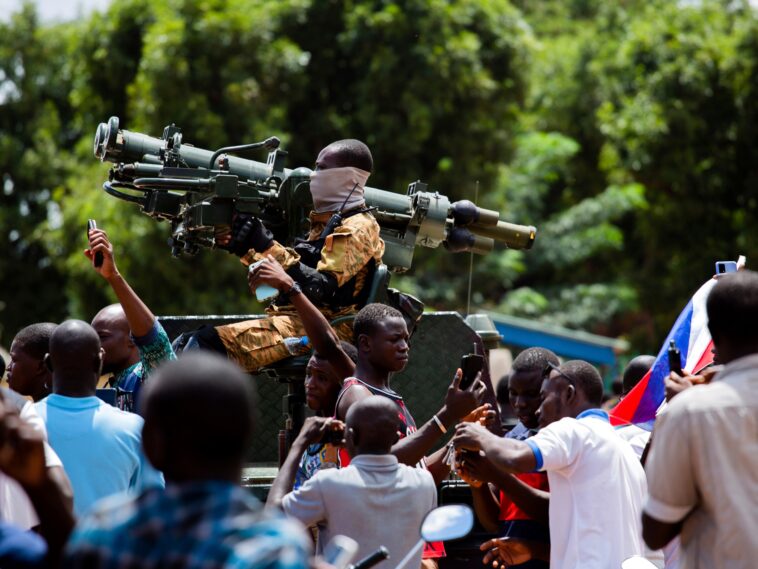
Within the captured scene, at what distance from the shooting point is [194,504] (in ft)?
8.79

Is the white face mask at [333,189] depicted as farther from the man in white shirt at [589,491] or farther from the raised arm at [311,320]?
the man in white shirt at [589,491]

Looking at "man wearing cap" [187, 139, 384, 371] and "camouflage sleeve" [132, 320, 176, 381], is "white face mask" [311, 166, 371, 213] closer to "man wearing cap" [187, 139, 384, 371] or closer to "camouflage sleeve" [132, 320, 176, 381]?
"man wearing cap" [187, 139, 384, 371]

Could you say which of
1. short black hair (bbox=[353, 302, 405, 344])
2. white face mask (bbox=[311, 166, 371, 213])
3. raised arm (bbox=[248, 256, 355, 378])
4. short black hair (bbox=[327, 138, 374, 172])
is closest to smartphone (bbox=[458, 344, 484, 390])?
short black hair (bbox=[353, 302, 405, 344])

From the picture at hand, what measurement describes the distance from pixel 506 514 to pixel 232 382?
333 centimetres

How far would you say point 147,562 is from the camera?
2.61 meters

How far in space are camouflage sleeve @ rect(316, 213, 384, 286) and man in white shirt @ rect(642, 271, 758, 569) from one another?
2.75m

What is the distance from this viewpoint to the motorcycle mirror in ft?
11.6

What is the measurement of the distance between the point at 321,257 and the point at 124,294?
4.03 feet

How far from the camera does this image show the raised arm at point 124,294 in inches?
222

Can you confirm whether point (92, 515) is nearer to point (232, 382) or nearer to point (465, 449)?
point (232, 382)

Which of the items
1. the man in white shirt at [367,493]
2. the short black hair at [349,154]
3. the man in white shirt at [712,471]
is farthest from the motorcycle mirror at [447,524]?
the short black hair at [349,154]

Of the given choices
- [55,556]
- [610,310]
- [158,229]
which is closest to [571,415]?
[55,556]

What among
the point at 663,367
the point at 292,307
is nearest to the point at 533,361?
the point at 663,367

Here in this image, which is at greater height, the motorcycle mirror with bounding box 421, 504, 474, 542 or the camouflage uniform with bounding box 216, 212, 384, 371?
the camouflage uniform with bounding box 216, 212, 384, 371
